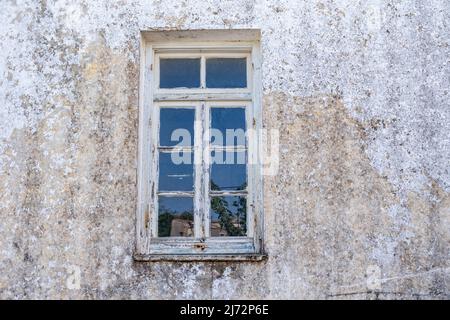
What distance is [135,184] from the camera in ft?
15.1

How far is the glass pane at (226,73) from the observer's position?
4926mm

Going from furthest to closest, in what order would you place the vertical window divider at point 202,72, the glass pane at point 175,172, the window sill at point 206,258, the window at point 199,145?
the vertical window divider at point 202,72, the glass pane at point 175,172, the window at point 199,145, the window sill at point 206,258

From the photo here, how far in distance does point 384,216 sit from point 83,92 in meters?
2.26

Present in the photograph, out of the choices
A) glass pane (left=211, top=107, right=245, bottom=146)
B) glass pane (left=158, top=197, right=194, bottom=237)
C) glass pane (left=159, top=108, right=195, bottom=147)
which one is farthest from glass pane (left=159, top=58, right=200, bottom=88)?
glass pane (left=158, top=197, right=194, bottom=237)

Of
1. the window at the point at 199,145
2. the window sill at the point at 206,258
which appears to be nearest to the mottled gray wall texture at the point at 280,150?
the window sill at the point at 206,258

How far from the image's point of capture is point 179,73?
16.3 ft

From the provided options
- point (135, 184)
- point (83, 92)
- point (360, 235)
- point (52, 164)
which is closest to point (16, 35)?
point (83, 92)

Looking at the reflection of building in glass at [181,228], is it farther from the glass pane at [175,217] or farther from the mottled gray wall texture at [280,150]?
the mottled gray wall texture at [280,150]

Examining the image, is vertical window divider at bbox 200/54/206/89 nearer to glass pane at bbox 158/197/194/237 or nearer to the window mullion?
the window mullion

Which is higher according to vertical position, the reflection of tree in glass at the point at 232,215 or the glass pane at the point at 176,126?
the glass pane at the point at 176,126

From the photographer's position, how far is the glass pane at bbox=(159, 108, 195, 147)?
4.87 meters

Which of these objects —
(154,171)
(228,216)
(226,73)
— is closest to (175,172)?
(154,171)

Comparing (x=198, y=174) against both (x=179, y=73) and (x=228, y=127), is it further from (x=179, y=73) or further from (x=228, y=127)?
(x=179, y=73)
